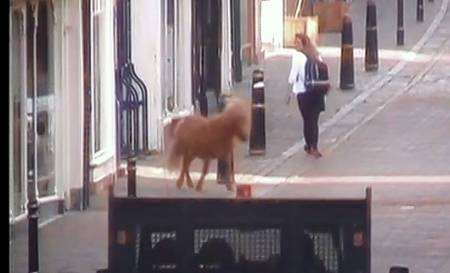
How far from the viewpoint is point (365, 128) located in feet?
74.7

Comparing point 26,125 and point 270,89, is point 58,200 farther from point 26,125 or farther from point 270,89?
point 270,89

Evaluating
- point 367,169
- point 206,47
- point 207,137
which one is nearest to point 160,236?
point 207,137

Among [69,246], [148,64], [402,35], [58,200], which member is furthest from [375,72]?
[69,246]

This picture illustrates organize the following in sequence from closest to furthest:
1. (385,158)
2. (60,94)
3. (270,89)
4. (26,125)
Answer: (26,125), (60,94), (385,158), (270,89)

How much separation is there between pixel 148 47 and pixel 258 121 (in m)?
1.46

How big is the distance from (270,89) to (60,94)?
24.0ft

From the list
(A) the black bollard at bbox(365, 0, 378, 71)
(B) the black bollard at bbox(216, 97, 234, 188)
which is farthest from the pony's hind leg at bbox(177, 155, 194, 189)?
(A) the black bollard at bbox(365, 0, 378, 71)

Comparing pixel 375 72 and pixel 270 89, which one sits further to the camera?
pixel 375 72

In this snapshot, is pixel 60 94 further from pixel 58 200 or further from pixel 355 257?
pixel 355 257

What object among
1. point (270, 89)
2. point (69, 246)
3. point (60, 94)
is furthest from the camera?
point (270, 89)

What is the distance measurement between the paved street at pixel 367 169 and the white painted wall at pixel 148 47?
130 cm

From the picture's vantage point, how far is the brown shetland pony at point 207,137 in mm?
16609

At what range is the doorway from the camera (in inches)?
928

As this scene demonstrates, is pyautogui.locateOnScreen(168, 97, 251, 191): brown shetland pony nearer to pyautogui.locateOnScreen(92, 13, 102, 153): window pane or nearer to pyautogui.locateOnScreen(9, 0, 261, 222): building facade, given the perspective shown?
pyautogui.locateOnScreen(9, 0, 261, 222): building facade
